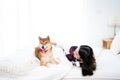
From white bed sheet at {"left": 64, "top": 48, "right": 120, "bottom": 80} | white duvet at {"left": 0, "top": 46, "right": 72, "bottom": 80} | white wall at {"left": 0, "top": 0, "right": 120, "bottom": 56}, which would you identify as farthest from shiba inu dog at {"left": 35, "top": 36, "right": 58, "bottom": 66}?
white wall at {"left": 0, "top": 0, "right": 120, "bottom": 56}

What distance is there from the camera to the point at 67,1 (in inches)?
161

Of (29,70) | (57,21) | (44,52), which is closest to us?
(29,70)

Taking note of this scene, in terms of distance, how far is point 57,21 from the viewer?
420 cm

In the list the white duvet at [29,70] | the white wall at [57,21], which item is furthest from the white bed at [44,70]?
the white wall at [57,21]

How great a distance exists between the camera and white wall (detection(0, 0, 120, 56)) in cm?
405

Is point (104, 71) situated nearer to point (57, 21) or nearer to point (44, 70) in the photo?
point (44, 70)

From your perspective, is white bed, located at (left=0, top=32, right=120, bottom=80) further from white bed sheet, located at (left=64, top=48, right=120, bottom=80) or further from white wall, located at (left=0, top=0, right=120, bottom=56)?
white wall, located at (left=0, top=0, right=120, bottom=56)

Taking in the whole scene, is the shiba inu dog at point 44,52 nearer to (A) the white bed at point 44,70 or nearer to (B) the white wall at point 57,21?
(A) the white bed at point 44,70

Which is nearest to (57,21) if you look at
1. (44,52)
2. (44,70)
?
(44,52)

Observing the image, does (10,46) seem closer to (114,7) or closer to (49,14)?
(49,14)

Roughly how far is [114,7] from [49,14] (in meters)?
1.55

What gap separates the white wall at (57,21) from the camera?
4047 mm

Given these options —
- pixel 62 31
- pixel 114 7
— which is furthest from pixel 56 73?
pixel 114 7

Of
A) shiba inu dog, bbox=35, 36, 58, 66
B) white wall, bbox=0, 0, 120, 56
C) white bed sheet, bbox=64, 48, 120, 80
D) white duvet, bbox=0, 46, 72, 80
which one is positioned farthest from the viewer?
white wall, bbox=0, 0, 120, 56
